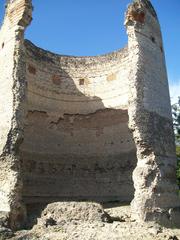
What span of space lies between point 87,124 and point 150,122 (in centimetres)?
506

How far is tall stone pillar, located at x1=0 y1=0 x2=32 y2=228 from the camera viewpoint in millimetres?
9547

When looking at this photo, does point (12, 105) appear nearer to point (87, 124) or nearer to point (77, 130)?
point (77, 130)

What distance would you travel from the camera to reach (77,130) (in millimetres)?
15062

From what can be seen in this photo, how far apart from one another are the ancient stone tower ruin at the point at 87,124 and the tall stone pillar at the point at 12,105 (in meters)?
0.03

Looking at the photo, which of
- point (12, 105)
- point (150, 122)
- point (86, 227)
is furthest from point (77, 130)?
point (86, 227)

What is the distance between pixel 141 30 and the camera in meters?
11.5

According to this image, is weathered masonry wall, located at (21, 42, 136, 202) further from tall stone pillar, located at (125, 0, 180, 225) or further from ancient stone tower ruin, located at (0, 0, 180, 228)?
tall stone pillar, located at (125, 0, 180, 225)

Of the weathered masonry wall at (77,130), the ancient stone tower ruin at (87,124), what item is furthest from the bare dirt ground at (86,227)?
the weathered masonry wall at (77,130)

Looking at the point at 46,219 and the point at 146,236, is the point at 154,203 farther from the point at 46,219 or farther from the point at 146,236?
the point at 46,219

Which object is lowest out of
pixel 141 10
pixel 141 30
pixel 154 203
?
pixel 154 203

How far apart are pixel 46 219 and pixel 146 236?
276cm

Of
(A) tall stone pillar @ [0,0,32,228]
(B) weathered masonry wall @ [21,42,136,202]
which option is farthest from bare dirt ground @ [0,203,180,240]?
(B) weathered masonry wall @ [21,42,136,202]

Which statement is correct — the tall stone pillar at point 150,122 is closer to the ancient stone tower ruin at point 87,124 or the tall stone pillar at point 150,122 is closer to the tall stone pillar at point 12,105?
the ancient stone tower ruin at point 87,124

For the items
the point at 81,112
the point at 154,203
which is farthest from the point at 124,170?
the point at 154,203
